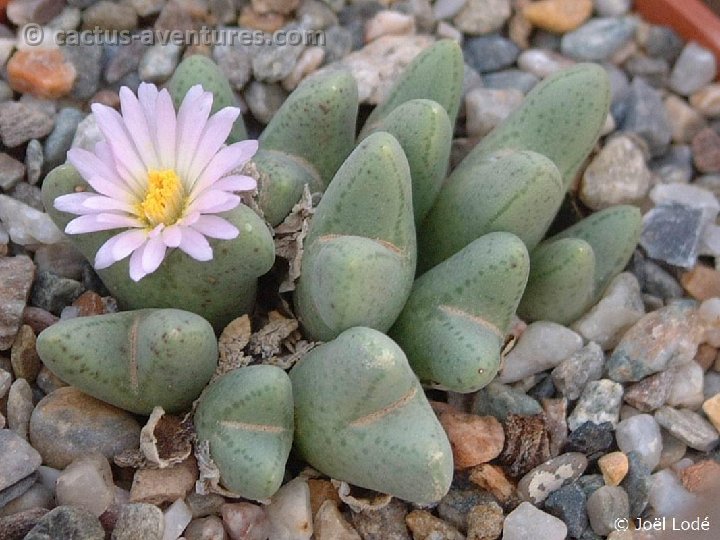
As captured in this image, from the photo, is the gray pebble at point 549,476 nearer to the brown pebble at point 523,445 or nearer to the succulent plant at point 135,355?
the brown pebble at point 523,445

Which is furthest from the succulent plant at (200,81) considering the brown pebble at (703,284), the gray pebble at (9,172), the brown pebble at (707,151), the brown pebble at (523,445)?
the brown pebble at (707,151)

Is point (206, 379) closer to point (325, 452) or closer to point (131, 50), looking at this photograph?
point (325, 452)

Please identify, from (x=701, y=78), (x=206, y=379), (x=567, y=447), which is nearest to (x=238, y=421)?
(x=206, y=379)

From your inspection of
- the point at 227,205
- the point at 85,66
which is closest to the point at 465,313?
the point at 227,205

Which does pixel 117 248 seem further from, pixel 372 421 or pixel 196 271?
pixel 372 421

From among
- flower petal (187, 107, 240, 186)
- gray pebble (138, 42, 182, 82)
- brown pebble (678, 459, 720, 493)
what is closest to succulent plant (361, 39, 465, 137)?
flower petal (187, 107, 240, 186)

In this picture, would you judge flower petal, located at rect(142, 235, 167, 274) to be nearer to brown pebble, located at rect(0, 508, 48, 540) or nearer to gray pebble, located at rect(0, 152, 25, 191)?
brown pebble, located at rect(0, 508, 48, 540)
